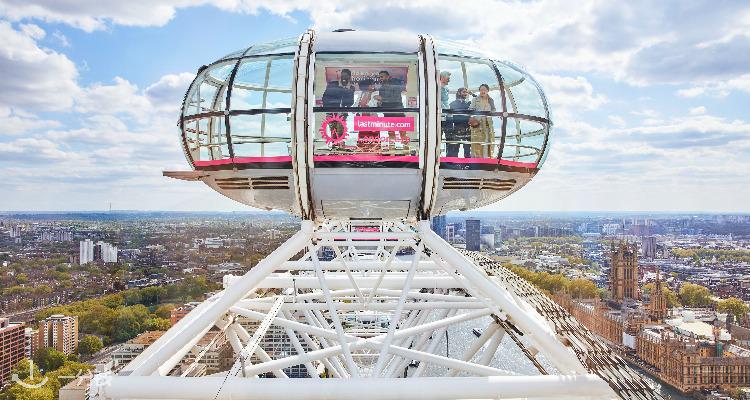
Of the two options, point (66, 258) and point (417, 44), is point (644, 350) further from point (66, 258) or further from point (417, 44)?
point (66, 258)

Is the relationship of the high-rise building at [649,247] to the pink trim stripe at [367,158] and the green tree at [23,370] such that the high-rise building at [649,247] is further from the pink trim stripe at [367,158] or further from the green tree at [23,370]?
the pink trim stripe at [367,158]

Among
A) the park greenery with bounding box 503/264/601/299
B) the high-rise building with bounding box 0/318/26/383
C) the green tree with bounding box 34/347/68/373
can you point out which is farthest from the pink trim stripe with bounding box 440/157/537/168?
the park greenery with bounding box 503/264/601/299

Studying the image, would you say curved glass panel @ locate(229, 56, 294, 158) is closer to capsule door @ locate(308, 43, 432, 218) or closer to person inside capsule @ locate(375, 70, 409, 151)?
capsule door @ locate(308, 43, 432, 218)

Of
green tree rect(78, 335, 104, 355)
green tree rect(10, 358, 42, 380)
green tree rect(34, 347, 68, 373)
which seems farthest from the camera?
green tree rect(78, 335, 104, 355)

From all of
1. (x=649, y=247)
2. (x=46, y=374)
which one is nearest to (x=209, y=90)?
(x=46, y=374)

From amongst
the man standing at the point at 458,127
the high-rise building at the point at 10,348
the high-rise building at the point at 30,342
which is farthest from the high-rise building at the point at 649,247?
the man standing at the point at 458,127

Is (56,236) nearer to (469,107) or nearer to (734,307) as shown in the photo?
(734,307)
